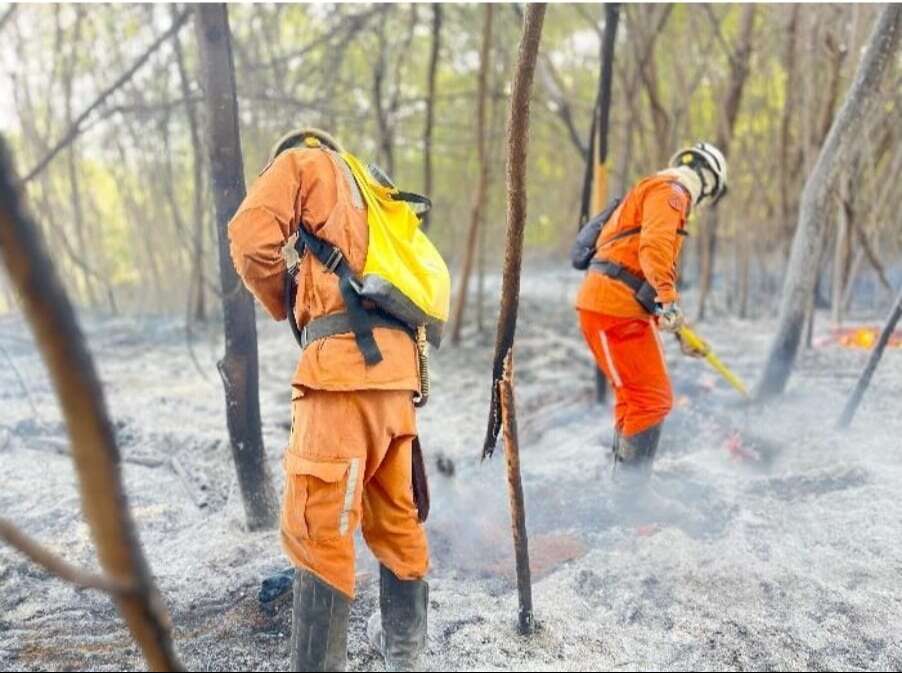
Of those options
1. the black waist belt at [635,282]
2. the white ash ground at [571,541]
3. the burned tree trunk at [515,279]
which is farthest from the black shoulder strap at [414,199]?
the black waist belt at [635,282]

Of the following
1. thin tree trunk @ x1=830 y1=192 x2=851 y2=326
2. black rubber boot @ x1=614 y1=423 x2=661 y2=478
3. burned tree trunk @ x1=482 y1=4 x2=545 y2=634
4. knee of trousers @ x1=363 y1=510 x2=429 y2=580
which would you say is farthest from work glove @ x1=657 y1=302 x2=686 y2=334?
thin tree trunk @ x1=830 y1=192 x2=851 y2=326

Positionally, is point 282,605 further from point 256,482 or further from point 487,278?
point 487,278

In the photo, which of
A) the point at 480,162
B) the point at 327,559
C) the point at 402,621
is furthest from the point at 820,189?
the point at 327,559

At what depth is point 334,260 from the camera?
210cm

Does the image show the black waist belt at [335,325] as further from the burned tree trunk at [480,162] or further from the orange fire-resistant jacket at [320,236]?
the burned tree trunk at [480,162]

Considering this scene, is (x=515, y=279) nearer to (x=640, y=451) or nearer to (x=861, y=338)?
(x=640, y=451)

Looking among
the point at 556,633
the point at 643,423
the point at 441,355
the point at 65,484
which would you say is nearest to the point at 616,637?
the point at 556,633

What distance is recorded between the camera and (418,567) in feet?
7.22

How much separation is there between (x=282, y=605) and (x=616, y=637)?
1.13m

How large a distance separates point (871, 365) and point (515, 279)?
287 centimetres

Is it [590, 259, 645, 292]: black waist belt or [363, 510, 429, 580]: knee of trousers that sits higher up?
[590, 259, 645, 292]: black waist belt

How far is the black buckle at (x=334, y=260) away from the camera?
82.7 inches

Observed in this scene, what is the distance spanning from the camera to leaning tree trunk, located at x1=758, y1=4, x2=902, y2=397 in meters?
4.08

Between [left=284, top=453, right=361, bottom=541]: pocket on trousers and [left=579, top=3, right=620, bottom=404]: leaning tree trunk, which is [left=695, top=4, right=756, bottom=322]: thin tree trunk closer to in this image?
[left=579, top=3, right=620, bottom=404]: leaning tree trunk
